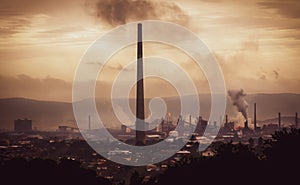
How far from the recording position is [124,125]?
16162 cm

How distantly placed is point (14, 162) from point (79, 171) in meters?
4.57

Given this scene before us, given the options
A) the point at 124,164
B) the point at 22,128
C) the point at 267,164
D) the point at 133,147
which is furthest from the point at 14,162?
the point at 22,128

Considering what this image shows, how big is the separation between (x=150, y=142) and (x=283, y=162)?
82.7 metres

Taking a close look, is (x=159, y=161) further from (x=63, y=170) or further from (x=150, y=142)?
(x=63, y=170)

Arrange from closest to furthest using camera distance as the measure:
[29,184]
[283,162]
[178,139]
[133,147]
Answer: [29,184] < [283,162] < [133,147] < [178,139]

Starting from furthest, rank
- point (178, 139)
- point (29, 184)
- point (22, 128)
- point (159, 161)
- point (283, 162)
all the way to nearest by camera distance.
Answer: point (22, 128) < point (178, 139) < point (159, 161) < point (283, 162) < point (29, 184)

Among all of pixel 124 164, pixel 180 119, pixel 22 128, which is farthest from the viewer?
pixel 180 119

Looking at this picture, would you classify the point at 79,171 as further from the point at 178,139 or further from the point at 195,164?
the point at 178,139

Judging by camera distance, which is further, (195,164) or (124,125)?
(124,125)

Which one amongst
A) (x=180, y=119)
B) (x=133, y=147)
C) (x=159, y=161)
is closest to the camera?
A: (x=159, y=161)

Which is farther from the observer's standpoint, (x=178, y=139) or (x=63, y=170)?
(x=178, y=139)

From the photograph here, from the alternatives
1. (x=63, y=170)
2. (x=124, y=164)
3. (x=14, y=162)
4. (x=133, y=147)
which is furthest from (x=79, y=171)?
(x=133, y=147)

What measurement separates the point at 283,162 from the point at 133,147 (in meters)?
75.5

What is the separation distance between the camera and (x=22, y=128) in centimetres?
15512
